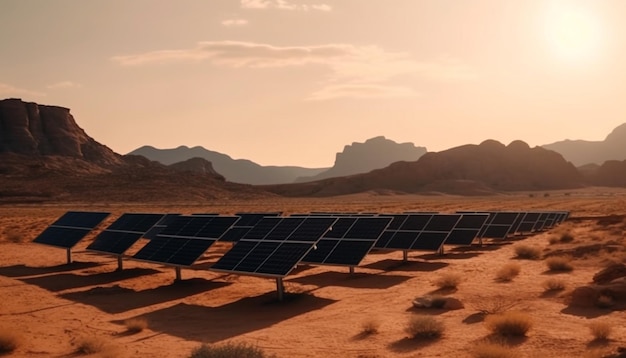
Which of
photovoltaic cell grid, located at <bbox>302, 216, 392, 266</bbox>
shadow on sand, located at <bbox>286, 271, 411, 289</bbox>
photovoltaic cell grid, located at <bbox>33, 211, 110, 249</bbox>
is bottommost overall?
shadow on sand, located at <bbox>286, 271, 411, 289</bbox>

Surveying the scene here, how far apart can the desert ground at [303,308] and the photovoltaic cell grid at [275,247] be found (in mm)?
1208

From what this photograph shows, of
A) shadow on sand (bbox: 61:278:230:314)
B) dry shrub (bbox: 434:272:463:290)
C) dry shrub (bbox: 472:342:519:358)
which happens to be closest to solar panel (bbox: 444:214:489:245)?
dry shrub (bbox: 434:272:463:290)

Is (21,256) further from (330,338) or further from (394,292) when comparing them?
(330,338)

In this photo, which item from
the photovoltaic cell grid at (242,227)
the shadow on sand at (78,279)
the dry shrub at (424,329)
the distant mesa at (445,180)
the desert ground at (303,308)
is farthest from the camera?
the distant mesa at (445,180)

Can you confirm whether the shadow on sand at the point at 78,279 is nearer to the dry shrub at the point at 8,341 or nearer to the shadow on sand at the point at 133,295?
the shadow on sand at the point at 133,295

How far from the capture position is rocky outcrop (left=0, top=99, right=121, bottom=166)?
167625 mm

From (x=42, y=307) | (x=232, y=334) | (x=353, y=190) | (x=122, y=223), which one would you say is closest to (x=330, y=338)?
(x=232, y=334)

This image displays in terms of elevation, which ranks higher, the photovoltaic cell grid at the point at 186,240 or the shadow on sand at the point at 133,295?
the photovoltaic cell grid at the point at 186,240

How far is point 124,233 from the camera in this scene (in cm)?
2641

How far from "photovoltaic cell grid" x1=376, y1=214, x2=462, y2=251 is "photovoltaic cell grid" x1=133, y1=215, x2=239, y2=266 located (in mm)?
8037

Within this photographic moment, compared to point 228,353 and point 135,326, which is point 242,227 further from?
point 228,353

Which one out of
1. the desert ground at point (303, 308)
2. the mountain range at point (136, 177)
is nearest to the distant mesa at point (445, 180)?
the mountain range at point (136, 177)

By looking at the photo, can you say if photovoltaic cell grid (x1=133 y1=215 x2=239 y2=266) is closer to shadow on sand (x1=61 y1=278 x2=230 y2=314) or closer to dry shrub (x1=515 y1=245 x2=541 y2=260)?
shadow on sand (x1=61 y1=278 x2=230 y2=314)

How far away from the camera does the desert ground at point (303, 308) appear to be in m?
12.7
